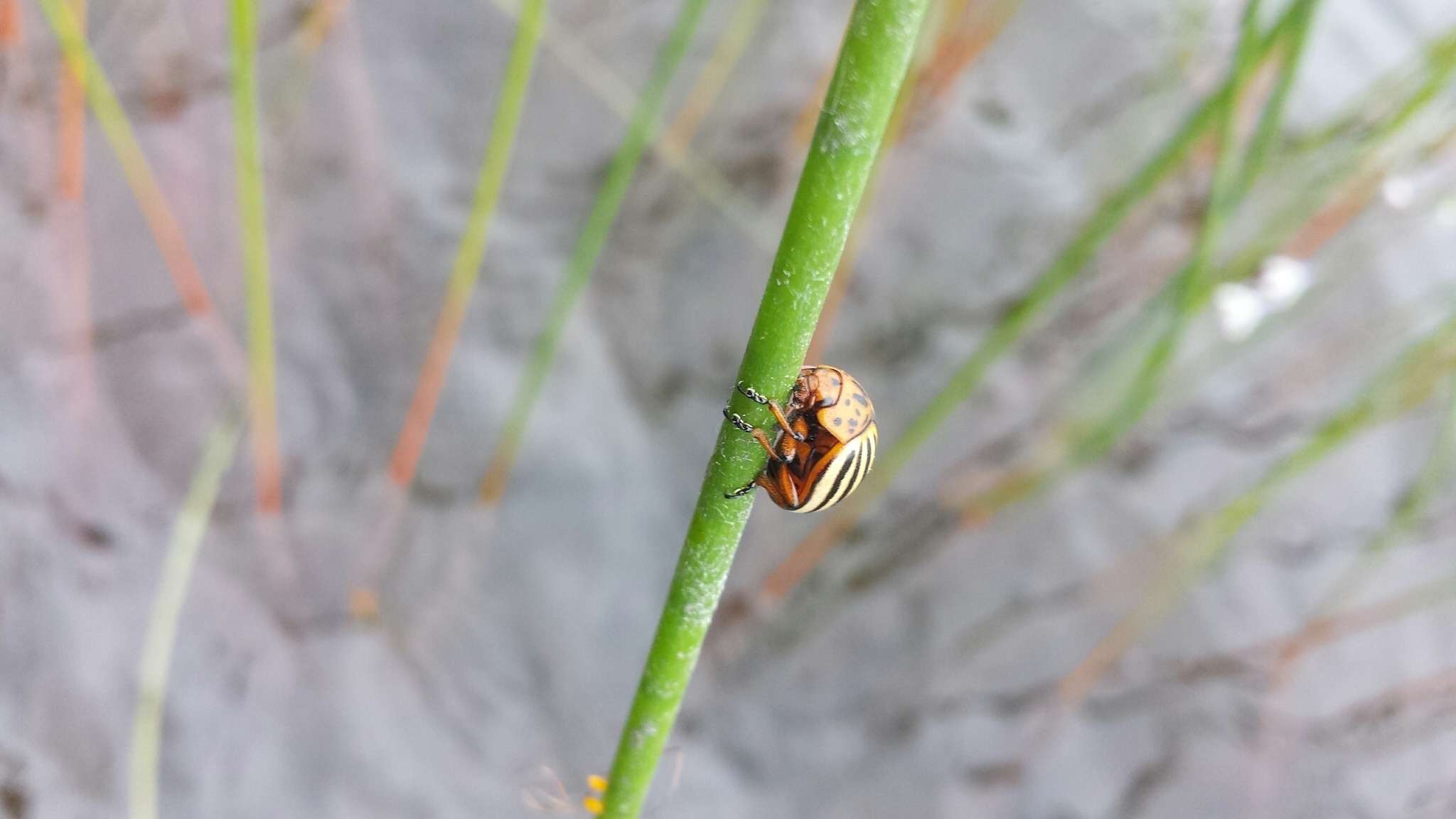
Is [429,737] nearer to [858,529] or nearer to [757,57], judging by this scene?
[858,529]

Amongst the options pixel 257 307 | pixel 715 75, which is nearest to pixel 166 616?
pixel 257 307

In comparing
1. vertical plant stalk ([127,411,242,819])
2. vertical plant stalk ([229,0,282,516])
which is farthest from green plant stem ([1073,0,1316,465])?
vertical plant stalk ([127,411,242,819])

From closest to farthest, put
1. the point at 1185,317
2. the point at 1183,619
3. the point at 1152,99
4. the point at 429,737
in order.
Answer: the point at 1185,317 < the point at 429,737 < the point at 1183,619 < the point at 1152,99

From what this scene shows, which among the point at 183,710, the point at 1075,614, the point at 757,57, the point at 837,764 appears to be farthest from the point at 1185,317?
the point at 183,710

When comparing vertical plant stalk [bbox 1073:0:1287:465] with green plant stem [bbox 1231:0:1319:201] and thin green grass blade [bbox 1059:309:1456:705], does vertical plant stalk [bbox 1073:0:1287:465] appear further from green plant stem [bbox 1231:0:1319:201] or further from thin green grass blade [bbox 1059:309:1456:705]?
A: thin green grass blade [bbox 1059:309:1456:705]

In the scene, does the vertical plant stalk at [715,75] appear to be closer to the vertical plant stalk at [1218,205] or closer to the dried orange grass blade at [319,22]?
the dried orange grass blade at [319,22]

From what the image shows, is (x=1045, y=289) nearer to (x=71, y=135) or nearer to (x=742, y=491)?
(x=742, y=491)

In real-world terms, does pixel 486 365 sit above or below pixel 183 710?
above
